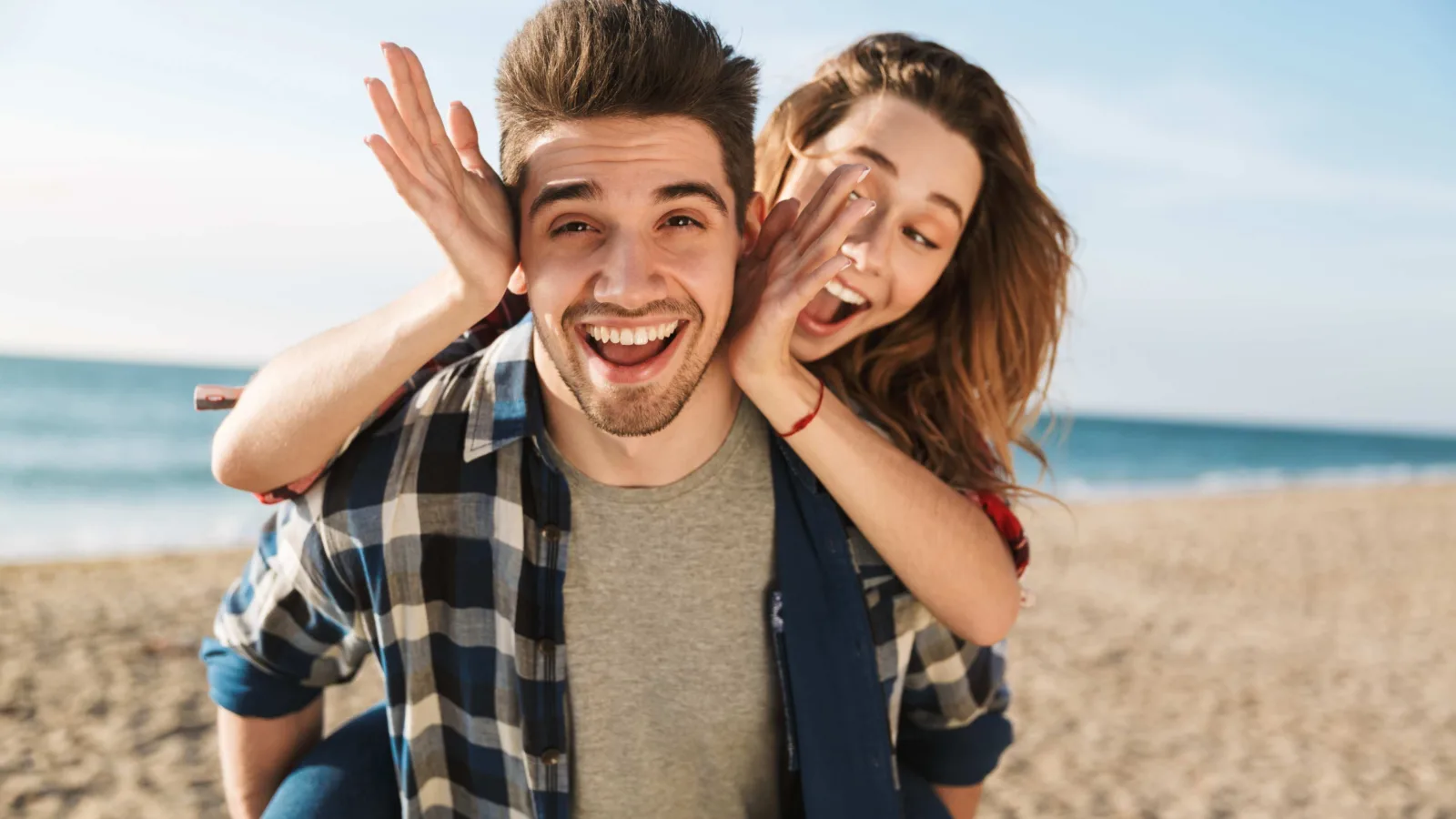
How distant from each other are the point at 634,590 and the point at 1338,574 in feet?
41.8

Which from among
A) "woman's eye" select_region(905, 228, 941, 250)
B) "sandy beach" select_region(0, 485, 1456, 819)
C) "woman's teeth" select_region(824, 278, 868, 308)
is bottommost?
Result: "sandy beach" select_region(0, 485, 1456, 819)

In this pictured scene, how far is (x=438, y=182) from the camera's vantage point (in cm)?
201

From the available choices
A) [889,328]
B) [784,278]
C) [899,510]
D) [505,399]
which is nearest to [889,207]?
[889,328]

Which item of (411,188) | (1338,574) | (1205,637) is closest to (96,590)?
(411,188)

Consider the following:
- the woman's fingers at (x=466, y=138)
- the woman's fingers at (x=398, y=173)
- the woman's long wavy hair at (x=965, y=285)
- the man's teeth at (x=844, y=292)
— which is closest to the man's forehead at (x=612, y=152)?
the woman's fingers at (x=466, y=138)

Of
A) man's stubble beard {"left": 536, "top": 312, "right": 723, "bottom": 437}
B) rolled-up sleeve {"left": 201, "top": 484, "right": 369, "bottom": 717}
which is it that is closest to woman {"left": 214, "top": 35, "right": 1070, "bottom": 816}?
man's stubble beard {"left": 536, "top": 312, "right": 723, "bottom": 437}

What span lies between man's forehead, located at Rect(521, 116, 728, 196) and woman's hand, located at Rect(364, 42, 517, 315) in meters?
0.16

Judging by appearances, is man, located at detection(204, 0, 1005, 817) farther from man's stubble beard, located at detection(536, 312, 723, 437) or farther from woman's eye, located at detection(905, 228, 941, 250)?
woman's eye, located at detection(905, 228, 941, 250)

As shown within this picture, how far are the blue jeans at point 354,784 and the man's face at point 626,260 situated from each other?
1087 mm

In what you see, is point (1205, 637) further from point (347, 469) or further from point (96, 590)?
point (96, 590)

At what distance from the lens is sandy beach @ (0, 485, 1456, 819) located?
5.48 metres

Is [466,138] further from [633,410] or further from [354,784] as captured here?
[354,784]

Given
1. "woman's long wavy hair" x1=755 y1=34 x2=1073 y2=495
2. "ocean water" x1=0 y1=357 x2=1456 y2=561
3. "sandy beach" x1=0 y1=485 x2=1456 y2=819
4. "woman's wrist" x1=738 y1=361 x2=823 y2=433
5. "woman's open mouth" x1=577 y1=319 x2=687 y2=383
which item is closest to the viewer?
"woman's open mouth" x1=577 y1=319 x2=687 y2=383

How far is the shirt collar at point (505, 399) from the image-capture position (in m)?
2.43
